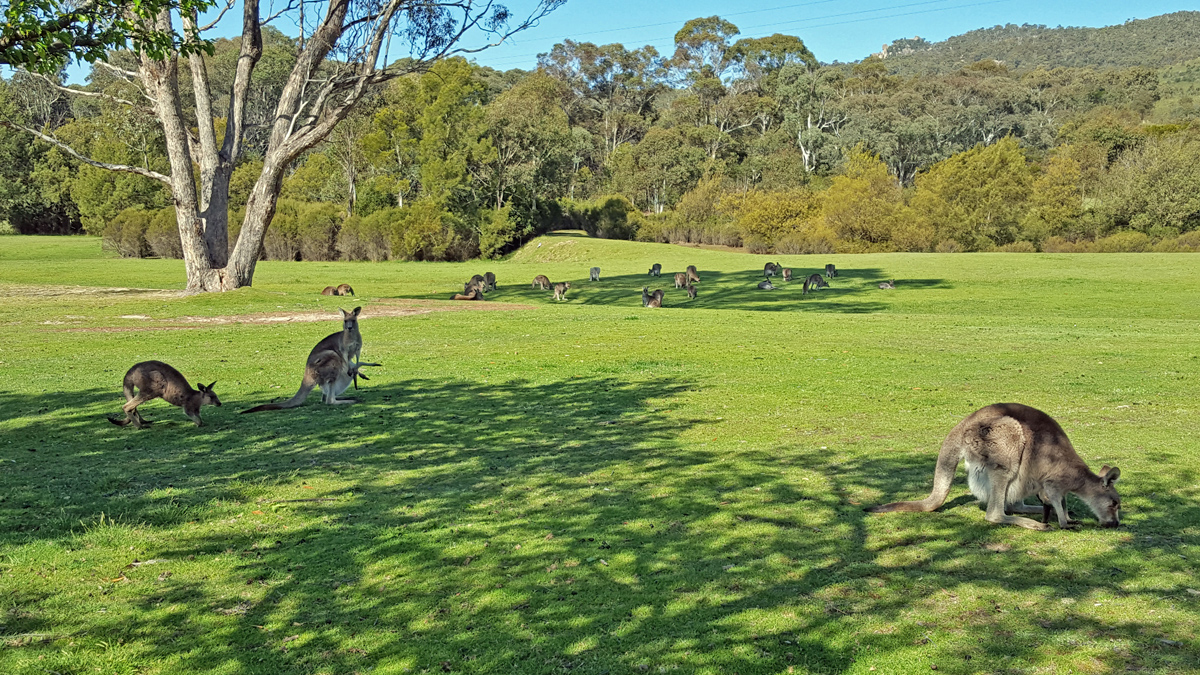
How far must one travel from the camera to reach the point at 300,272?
5350 cm

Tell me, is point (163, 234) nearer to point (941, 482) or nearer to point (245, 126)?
point (245, 126)

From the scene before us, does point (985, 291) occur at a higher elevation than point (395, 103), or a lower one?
lower

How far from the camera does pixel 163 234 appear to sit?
2564 inches

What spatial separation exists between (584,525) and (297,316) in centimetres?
2116

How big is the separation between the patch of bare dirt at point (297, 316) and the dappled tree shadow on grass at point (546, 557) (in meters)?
14.6

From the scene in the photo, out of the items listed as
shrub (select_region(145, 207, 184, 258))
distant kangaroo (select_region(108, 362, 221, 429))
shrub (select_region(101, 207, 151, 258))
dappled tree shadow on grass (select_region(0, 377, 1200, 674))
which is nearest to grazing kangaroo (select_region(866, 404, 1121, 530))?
dappled tree shadow on grass (select_region(0, 377, 1200, 674))

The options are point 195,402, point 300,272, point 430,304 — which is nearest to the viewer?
point 195,402

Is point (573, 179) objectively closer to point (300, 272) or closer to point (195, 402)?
point (300, 272)

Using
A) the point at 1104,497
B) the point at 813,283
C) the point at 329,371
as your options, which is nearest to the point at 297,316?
the point at 329,371

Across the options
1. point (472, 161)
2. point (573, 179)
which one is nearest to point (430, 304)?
point (472, 161)

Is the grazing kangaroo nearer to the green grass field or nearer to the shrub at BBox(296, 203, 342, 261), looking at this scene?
the green grass field

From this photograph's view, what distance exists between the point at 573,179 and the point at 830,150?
27.3 m

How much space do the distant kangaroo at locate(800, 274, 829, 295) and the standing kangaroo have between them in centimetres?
2744

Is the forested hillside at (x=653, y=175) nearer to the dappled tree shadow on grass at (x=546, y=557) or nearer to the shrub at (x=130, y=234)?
the shrub at (x=130, y=234)
